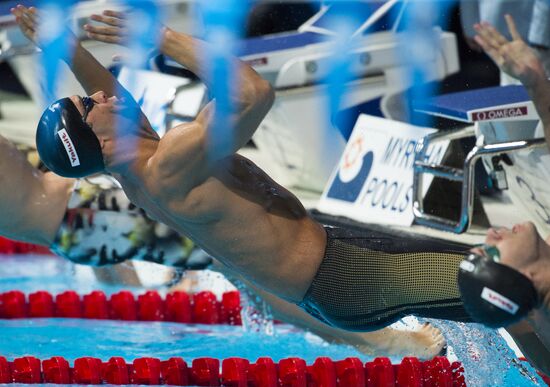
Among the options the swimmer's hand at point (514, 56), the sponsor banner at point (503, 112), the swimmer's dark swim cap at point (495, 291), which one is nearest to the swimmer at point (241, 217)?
the swimmer's dark swim cap at point (495, 291)

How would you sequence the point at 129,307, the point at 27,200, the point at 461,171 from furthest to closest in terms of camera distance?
the point at 129,307 → the point at 461,171 → the point at 27,200

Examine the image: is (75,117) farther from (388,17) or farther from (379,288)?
(388,17)

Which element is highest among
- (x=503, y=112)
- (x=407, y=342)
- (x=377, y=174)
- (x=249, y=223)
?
(x=249, y=223)

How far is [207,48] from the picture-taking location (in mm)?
2863

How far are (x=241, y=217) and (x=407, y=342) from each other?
111 centimetres

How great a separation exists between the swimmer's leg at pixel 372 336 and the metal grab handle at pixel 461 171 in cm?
→ 52

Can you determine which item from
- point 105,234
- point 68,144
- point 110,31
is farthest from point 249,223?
point 105,234

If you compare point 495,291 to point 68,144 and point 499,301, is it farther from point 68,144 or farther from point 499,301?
point 68,144

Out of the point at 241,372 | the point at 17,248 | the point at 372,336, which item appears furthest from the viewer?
the point at 17,248

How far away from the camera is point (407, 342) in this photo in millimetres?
3854

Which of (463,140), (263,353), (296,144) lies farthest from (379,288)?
→ (296,144)

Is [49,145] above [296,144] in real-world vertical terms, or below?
Answer: above

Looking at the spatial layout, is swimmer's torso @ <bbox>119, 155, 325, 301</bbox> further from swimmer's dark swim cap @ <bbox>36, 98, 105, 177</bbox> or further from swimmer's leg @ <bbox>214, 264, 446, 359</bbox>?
swimmer's leg @ <bbox>214, 264, 446, 359</bbox>

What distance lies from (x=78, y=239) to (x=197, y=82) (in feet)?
7.53
